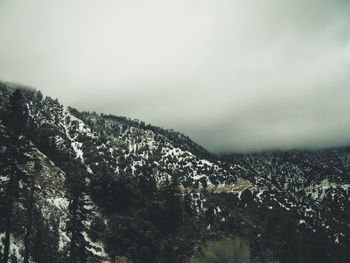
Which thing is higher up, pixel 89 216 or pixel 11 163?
pixel 11 163

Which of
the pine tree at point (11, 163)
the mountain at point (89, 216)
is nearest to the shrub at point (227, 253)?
the mountain at point (89, 216)

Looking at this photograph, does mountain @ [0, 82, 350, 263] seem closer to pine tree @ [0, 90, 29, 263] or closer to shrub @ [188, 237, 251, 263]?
pine tree @ [0, 90, 29, 263]

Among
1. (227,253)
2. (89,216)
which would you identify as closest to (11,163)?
(227,253)

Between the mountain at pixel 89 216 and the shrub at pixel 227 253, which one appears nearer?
the shrub at pixel 227 253

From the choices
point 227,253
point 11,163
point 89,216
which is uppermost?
point 11,163

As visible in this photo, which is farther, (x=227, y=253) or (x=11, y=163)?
(x=11, y=163)

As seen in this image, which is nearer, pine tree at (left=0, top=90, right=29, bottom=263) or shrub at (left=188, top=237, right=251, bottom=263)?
shrub at (left=188, top=237, right=251, bottom=263)

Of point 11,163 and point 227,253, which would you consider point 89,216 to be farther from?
point 227,253

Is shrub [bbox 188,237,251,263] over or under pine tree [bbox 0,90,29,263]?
under

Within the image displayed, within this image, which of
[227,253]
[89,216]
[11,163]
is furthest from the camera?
[89,216]

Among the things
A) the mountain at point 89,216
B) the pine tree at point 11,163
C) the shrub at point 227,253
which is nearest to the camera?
the shrub at point 227,253

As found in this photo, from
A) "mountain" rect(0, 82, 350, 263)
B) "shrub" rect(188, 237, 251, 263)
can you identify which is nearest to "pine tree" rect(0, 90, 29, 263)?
"mountain" rect(0, 82, 350, 263)

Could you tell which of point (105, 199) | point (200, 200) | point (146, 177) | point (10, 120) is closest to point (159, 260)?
point (105, 199)

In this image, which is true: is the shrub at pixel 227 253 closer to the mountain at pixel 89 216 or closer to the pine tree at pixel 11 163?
the mountain at pixel 89 216
